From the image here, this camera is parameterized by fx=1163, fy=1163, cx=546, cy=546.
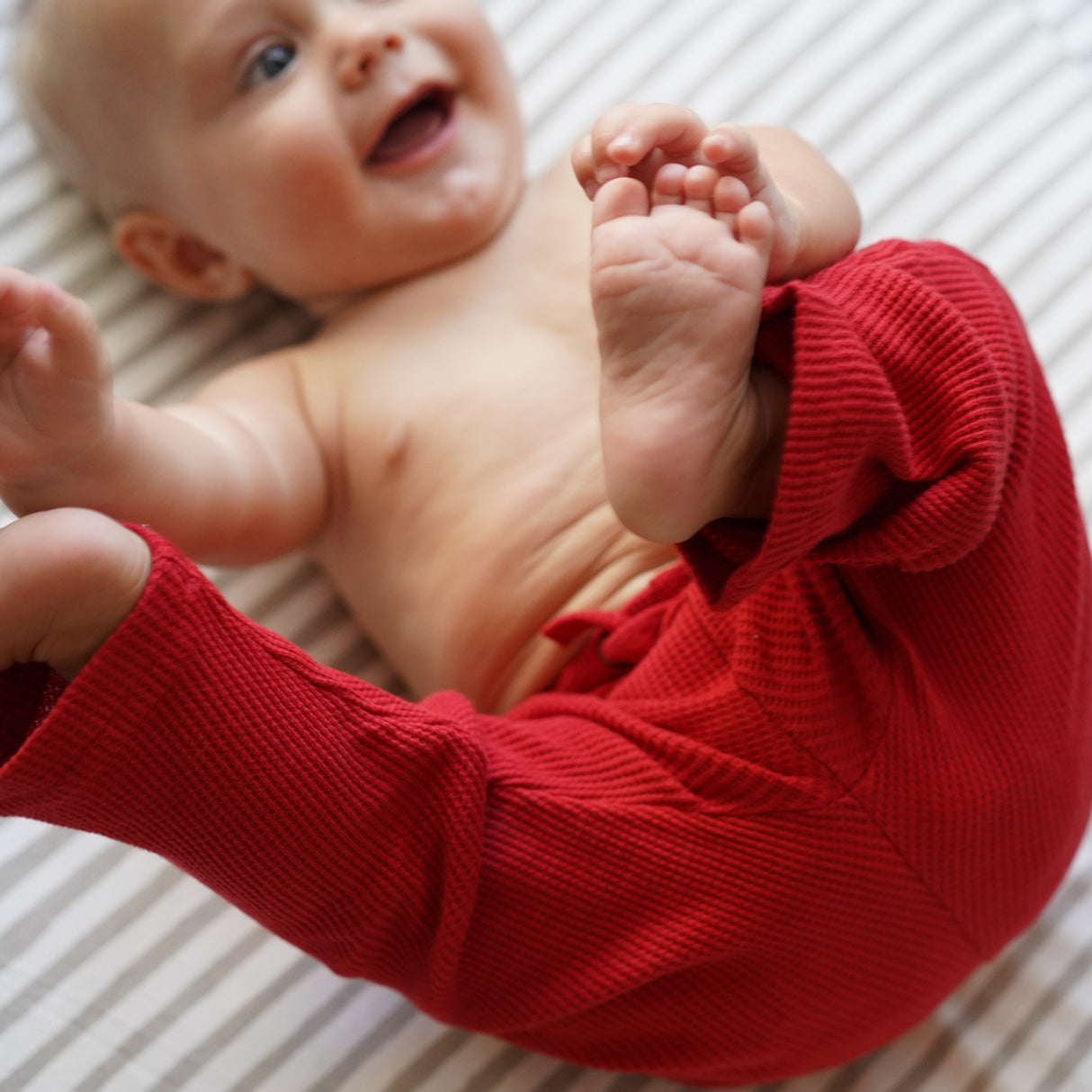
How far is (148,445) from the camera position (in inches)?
29.8

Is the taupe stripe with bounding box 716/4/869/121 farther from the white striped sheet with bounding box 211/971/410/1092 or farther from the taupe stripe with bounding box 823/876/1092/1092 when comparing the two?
the white striped sheet with bounding box 211/971/410/1092

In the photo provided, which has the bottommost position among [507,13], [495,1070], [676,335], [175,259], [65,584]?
[495,1070]

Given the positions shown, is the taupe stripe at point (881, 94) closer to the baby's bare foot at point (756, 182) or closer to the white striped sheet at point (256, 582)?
the baby's bare foot at point (756, 182)

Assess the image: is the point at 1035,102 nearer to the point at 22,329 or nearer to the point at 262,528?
the point at 262,528

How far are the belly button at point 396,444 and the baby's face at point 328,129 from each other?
0.15 metres

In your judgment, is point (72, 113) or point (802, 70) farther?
A: point (802, 70)

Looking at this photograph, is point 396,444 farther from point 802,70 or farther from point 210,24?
point 802,70

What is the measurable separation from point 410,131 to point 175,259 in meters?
0.24

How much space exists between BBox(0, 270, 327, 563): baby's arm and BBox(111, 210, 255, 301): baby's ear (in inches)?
4.2

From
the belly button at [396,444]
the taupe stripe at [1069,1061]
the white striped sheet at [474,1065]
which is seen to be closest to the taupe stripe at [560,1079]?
the white striped sheet at [474,1065]

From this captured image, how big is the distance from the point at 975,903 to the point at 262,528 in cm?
57

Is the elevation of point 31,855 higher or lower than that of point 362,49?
lower

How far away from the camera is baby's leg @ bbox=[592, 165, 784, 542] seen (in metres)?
0.58

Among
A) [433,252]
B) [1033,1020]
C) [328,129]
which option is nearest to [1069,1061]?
[1033,1020]
